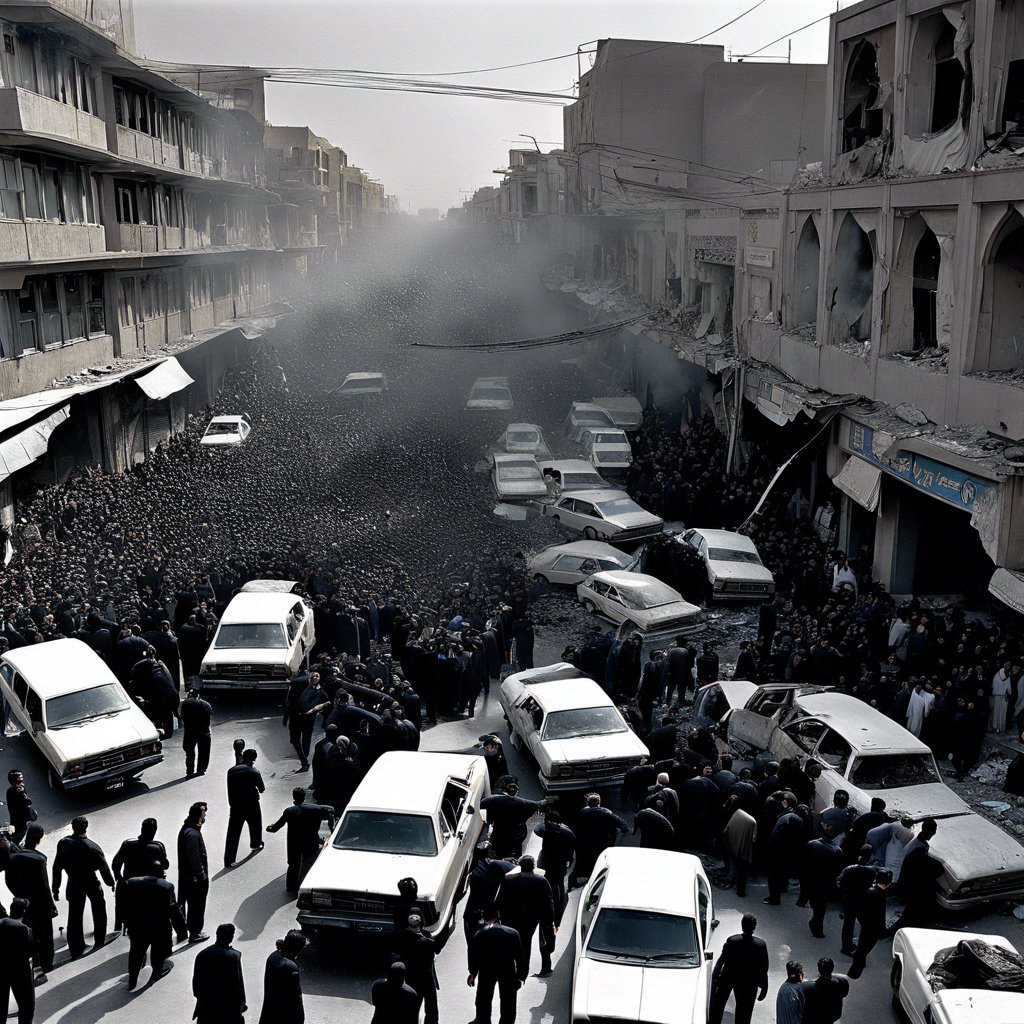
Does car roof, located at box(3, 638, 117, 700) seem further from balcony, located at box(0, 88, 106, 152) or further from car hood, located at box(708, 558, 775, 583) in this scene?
car hood, located at box(708, 558, 775, 583)

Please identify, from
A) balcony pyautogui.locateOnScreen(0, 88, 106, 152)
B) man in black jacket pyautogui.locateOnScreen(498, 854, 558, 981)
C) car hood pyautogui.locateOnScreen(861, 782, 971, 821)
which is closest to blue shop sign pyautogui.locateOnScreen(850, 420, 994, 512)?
car hood pyautogui.locateOnScreen(861, 782, 971, 821)

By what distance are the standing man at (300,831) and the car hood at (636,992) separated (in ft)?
10.8

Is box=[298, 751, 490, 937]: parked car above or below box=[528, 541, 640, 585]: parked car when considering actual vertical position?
above

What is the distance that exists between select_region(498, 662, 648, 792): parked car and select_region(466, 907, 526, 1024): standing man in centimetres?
398

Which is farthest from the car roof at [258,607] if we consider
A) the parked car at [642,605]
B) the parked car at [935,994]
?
the parked car at [935,994]

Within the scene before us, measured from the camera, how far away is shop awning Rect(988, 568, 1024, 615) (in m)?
14.0

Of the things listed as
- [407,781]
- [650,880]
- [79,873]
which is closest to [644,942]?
[650,880]

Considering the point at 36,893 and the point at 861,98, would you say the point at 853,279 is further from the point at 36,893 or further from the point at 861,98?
the point at 36,893

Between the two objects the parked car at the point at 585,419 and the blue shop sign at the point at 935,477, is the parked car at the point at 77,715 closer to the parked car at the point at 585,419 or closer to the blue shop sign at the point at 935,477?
the blue shop sign at the point at 935,477

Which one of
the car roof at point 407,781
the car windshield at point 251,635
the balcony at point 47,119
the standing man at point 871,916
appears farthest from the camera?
the balcony at point 47,119

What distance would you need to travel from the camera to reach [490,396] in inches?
1486

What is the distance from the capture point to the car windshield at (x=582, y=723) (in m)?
13.2

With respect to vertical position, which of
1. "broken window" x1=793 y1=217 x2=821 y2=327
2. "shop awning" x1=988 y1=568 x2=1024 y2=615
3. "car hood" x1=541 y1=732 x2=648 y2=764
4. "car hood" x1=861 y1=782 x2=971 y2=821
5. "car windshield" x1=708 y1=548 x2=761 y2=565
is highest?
"broken window" x1=793 y1=217 x2=821 y2=327

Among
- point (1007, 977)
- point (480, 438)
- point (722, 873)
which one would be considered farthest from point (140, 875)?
point (480, 438)
